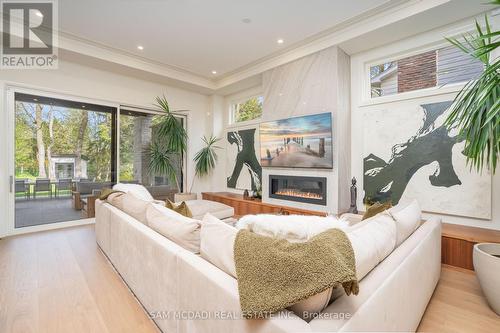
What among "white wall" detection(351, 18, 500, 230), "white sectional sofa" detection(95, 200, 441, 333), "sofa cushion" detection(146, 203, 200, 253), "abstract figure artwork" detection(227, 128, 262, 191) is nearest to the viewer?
"white sectional sofa" detection(95, 200, 441, 333)

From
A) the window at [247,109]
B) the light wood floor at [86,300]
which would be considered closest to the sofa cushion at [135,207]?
the light wood floor at [86,300]

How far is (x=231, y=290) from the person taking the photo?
102 centimetres

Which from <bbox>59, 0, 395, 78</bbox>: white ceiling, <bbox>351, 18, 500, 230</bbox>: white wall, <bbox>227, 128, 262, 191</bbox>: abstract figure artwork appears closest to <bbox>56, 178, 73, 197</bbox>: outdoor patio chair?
<bbox>59, 0, 395, 78</bbox>: white ceiling

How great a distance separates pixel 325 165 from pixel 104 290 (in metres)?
3.15

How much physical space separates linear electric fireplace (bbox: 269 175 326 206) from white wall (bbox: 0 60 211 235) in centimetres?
224

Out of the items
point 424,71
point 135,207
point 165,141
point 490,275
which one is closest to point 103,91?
point 165,141

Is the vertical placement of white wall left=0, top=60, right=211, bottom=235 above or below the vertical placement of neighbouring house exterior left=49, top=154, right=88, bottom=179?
above

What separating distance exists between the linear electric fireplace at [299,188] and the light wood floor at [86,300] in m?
1.77

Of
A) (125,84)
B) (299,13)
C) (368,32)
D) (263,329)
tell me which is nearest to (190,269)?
(263,329)

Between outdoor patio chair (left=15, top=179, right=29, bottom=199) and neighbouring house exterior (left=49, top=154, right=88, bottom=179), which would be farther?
neighbouring house exterior (left=49, top=154, right=88, bottom=179)

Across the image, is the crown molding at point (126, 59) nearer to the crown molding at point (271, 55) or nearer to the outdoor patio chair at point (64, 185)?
the crown molding at point (271, 55)

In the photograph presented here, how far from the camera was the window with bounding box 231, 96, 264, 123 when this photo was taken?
5332 millimetres

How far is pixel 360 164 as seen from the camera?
3779 mm

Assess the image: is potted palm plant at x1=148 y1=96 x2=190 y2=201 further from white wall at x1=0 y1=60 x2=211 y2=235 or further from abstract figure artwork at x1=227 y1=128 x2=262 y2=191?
abstract figure artwork at x1=227 y1=128 x2=262 y2=191
